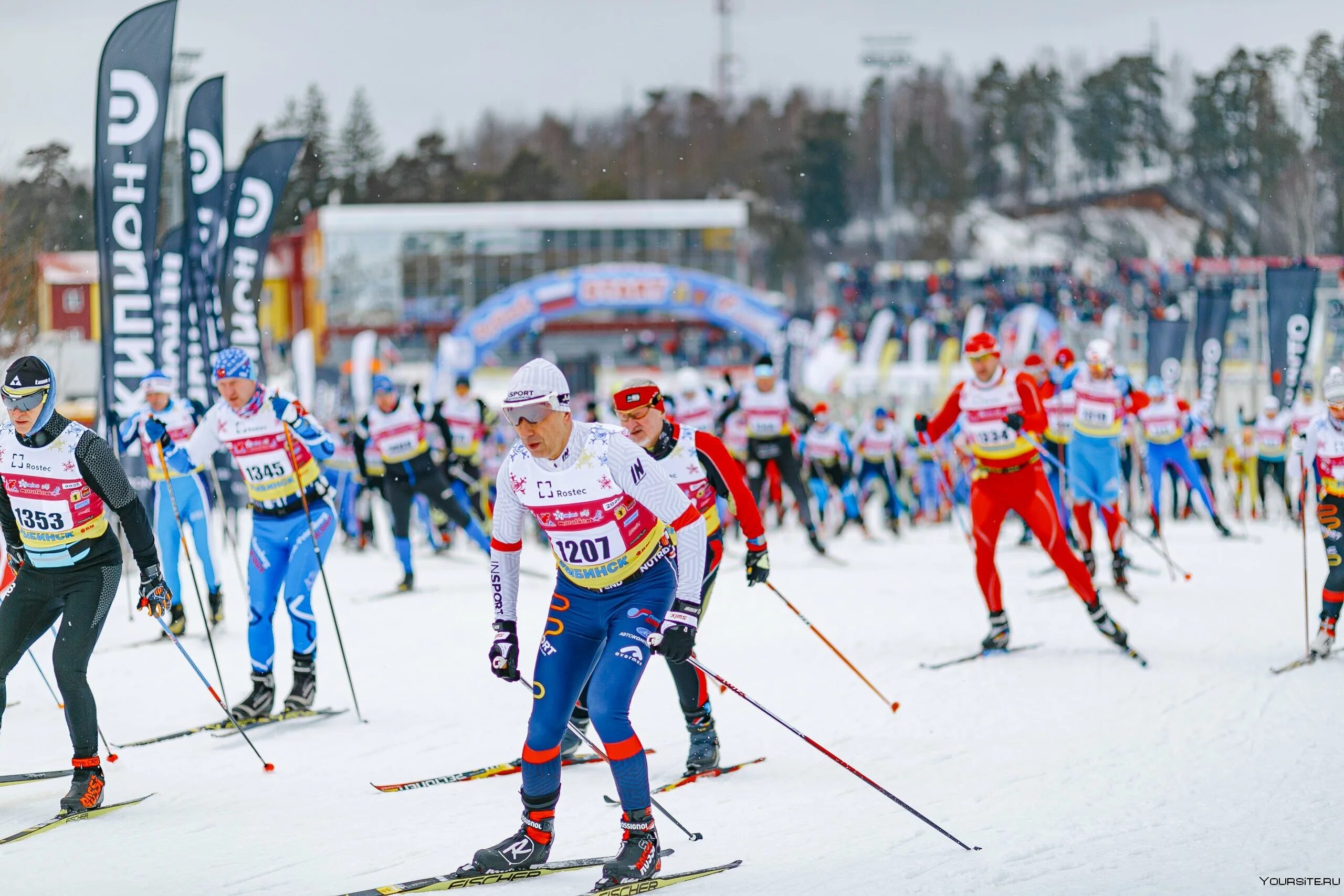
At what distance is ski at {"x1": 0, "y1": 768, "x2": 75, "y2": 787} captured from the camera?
19.8 feet

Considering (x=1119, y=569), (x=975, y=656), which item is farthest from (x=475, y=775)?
(x=1119, y=569)

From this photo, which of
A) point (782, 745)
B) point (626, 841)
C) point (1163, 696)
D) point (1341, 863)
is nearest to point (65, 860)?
point (626, 841)

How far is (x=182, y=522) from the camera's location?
10578 millimetres

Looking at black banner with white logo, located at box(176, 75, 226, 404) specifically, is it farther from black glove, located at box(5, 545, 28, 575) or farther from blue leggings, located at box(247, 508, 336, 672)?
black glove, located at box(5, 545, 28, 575)

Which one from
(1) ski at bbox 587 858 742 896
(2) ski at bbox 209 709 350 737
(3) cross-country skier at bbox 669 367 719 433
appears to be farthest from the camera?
(3) cross-country skier at bbox 669 367 719 433

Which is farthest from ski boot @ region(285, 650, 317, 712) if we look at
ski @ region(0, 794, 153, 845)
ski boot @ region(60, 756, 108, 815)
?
ski boot @ region(60, 756, 108, 815)

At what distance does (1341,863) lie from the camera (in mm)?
4688

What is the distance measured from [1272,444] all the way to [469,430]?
1037cm

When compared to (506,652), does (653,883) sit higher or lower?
lower

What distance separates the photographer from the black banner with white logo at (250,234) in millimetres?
14938

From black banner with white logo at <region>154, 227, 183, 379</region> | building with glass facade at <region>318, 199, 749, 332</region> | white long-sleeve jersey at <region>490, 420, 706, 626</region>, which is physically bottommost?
white long-sleeve jersey at <region>490, 420, 706, 626</region>

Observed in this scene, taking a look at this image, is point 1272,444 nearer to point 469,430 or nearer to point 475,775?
point 469,430

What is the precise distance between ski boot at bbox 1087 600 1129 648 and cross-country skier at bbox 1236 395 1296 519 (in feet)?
35.4

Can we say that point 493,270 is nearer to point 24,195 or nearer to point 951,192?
point 951,192
